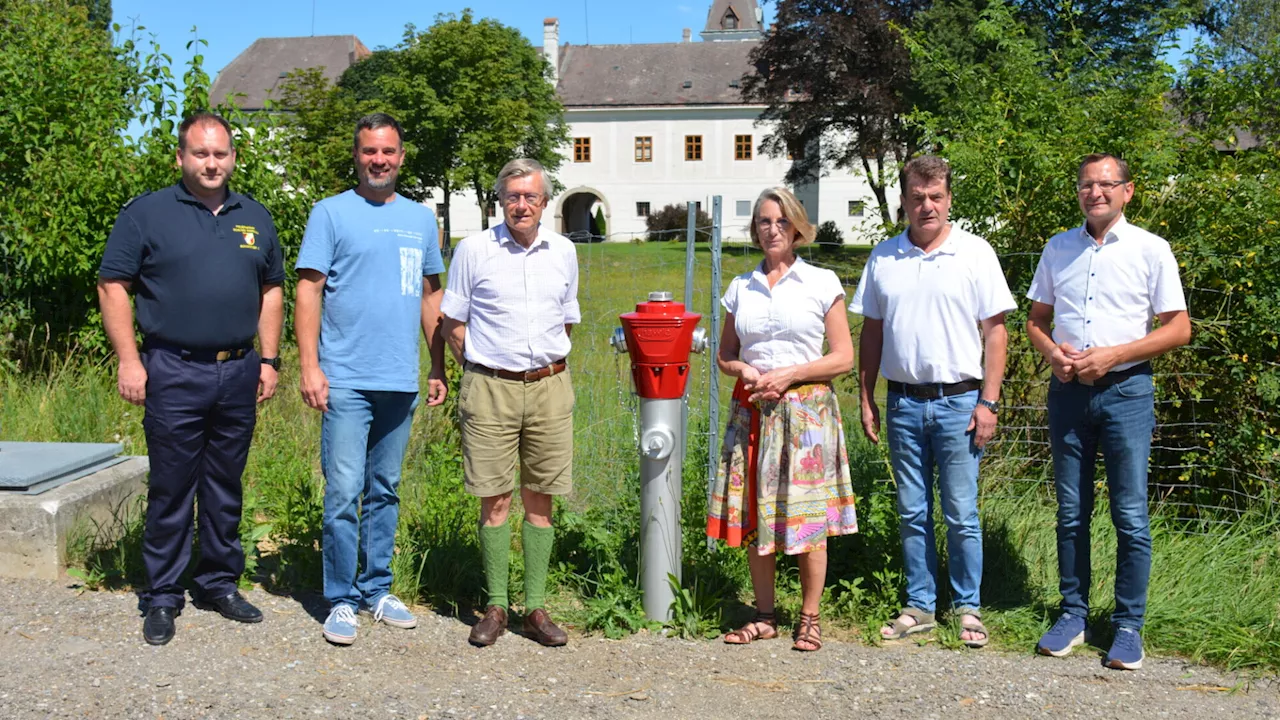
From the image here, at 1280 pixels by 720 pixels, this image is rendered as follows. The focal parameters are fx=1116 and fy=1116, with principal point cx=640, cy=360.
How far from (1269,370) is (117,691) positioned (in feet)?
16.6

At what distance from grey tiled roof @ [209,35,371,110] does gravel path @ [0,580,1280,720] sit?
7048 cm

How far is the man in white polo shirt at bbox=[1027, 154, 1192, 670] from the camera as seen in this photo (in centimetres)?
415

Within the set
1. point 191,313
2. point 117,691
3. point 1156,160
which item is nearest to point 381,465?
point 191,313

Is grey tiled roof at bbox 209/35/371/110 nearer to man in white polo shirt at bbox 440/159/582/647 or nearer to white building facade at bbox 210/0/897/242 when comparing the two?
white building facade at bbox 210/0/897/242

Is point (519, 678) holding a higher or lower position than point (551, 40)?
lower

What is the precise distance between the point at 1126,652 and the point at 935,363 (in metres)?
1.29

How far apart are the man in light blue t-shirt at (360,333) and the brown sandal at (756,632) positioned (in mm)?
1340

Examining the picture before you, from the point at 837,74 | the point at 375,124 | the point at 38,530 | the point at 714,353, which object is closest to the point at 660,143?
the point at 837,74

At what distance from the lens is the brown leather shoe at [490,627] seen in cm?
442

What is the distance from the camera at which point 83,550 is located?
507 cm

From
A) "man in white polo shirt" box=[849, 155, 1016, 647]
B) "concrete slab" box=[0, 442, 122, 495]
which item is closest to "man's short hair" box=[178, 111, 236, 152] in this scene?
"concrete slab" box=[0, 442, 122, 495]

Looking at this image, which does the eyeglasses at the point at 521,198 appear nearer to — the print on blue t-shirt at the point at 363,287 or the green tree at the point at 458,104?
the print on blue t-shirt at the point at 363,287

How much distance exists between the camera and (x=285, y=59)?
71938mm

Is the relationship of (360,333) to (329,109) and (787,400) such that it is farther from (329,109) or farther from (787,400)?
(329,109)
